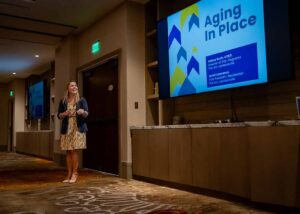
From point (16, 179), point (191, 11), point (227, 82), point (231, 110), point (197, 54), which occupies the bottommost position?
point (16, 179)

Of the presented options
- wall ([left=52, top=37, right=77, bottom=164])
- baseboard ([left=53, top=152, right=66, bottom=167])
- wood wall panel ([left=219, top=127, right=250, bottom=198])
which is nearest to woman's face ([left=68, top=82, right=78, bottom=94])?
wall ([left=52, top=37, right=77, bottom=164])

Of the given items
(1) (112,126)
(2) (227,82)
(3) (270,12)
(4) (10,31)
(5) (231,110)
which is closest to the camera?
(3) (270,12)

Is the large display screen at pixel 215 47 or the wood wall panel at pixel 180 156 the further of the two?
the wood wall panel at pixel 180 156

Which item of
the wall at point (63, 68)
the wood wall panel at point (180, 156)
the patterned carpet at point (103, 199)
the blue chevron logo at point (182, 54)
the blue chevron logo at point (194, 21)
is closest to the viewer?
the patterned carpet at point (103, 199)

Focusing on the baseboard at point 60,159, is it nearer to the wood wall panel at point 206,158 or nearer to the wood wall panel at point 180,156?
the wood wall panel at point 180,156

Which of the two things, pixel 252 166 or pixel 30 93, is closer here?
pixel 252 166

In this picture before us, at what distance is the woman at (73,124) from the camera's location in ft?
12.7

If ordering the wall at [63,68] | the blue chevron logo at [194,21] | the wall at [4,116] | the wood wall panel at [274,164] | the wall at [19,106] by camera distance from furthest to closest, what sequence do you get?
the wall at [4,116] < the wall at [19,106] < the wall at [63,68] < the blue chevron logo at [194,21] < the wood wall panel at [274,164]

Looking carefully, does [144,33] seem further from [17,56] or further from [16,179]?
[17,56]

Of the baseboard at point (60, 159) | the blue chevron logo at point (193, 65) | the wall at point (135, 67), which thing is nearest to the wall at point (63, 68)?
the baseboard at point (60, 159)

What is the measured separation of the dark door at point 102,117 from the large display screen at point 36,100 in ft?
11.1

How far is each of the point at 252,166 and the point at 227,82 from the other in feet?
2.84

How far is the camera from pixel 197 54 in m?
3.32

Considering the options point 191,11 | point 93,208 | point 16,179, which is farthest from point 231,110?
point 16,179
